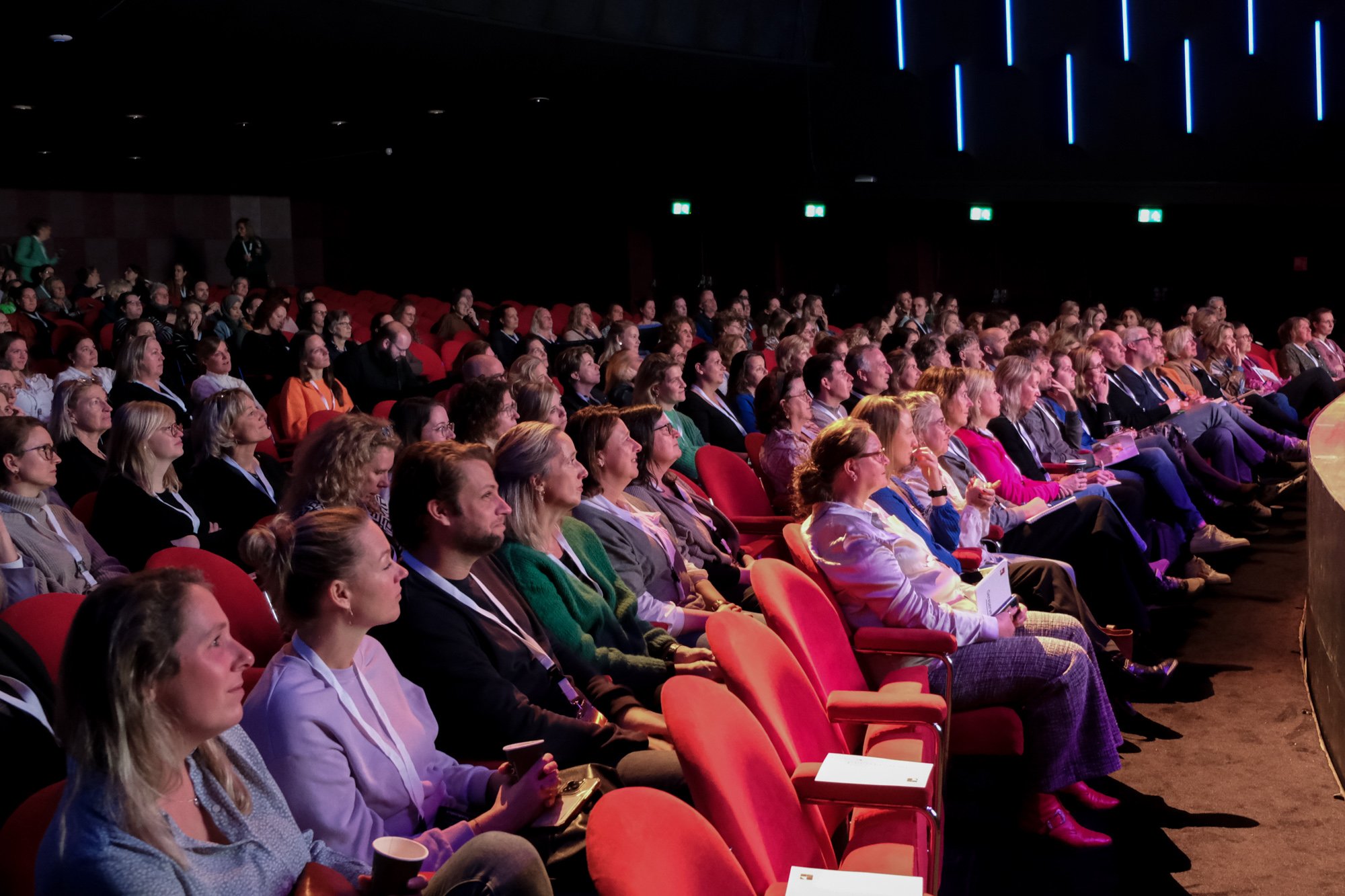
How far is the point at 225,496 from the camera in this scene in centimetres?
415

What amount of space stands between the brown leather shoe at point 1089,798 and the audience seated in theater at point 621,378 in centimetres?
344

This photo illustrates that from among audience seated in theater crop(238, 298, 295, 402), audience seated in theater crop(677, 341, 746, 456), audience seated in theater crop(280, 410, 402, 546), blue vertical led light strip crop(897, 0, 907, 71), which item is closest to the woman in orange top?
audience seated in theater crop(238, 298, 295, 402)

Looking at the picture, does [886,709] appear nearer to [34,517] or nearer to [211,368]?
[34,517]

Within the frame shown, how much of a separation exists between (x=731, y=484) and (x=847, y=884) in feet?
9.86

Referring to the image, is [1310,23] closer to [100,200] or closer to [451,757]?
[451,757]

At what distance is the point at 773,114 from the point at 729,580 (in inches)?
340

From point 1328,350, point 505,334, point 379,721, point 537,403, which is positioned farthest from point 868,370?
A: point 1328,350

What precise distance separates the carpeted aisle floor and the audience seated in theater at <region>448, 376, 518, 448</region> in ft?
6.00

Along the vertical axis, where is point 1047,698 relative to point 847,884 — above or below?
below

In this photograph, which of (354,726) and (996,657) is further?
(996,657)

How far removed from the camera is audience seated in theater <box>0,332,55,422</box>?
5.74m

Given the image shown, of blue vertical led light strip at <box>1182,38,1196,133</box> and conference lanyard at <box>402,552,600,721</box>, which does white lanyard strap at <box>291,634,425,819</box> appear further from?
blue vertical led light strip at <box>1182,38,1196,133</box>

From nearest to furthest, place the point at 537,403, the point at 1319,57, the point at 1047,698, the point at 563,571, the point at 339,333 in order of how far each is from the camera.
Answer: the point at 563,571
the point at 1047,698
the point at 537,403
the point at 339,333
the point at 1319,57

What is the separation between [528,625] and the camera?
2.55 metres
